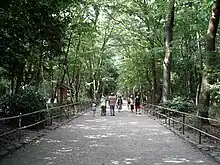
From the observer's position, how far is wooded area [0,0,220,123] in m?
10.6

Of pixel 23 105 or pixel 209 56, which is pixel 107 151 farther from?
pixel 209 56

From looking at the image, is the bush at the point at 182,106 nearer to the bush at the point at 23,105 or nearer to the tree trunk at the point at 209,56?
the tree trunk at the point at 209,56

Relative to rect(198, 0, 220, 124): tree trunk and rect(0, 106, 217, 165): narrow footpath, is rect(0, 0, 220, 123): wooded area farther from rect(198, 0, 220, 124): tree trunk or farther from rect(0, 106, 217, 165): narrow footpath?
rect(0, 106, 217, 165): narrow footpath

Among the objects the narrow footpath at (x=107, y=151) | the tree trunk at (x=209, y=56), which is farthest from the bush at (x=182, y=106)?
the narrow footpath at (x=107, y=151)

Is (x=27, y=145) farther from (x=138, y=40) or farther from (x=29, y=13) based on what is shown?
(x=138, y=40)

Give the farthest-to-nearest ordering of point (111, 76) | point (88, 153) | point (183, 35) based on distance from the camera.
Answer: point (111, 76)
point (183, 35)
point (88, 153)

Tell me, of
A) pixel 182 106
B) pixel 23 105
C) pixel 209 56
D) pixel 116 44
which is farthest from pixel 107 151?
pixel 116 44

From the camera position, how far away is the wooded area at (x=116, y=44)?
1065 cm

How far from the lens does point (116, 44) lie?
126 ft

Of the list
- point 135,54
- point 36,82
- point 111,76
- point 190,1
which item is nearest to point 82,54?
point 135,54

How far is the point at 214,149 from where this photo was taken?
9.95m

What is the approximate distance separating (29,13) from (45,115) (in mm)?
6770

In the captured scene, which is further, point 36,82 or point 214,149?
point 36,82

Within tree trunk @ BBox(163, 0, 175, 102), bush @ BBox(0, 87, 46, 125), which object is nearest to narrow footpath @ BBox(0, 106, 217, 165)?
bush @ BBox(0, 87, 46, 125)
